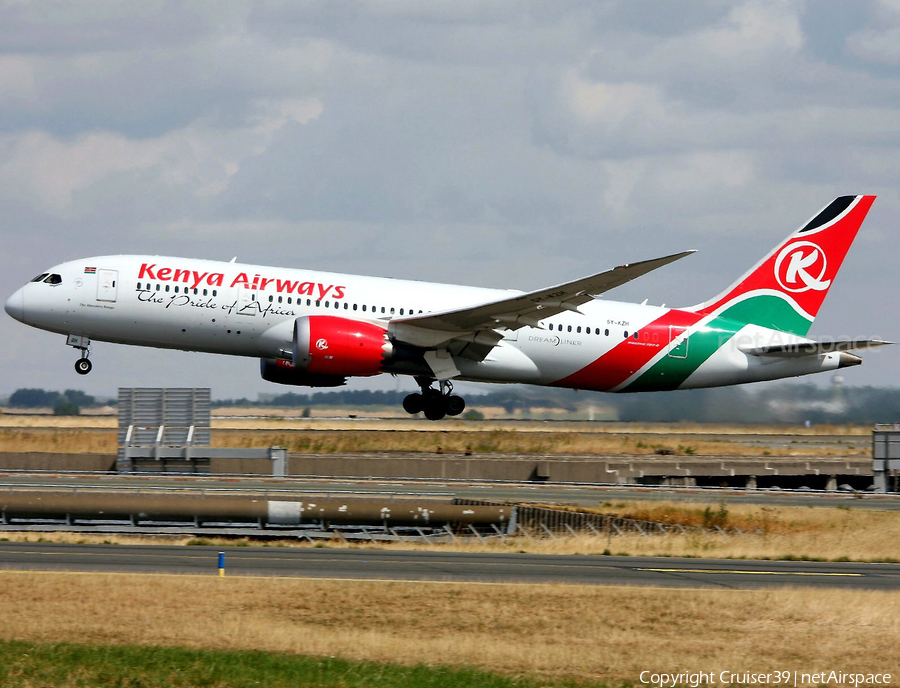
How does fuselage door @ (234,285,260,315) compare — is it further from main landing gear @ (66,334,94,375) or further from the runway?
the runway

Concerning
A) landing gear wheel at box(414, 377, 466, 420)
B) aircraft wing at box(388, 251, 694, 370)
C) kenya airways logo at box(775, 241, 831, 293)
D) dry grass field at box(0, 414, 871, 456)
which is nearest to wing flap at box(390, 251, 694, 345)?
aircraft wing at box(388, 251, 694, 370)

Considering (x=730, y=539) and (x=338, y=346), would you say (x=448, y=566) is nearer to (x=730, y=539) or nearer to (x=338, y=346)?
(x=730, y=539)

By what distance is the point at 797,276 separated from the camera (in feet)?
140

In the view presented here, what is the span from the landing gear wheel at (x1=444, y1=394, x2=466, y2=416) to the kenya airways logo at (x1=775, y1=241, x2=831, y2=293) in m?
13.0

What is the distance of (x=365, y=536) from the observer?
2675cm

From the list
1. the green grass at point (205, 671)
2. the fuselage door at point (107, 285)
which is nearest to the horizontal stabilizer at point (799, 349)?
the fuselage door at point (107, 285)

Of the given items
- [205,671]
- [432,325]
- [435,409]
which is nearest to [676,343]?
[435,409]

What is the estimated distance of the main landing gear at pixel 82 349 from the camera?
36875 millimetres

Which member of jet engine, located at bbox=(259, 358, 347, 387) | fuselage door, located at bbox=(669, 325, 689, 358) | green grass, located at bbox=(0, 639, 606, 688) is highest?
fuselage door, located at bbox=(669, 325, 689, 358)

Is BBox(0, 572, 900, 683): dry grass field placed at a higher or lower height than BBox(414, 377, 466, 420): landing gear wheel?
lower

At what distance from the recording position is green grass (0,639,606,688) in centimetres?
1330

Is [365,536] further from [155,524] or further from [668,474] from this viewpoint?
[668,474]

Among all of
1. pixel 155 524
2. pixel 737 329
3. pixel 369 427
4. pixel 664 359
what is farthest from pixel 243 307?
pixel 369 427

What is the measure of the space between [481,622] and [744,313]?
90.2 ft
